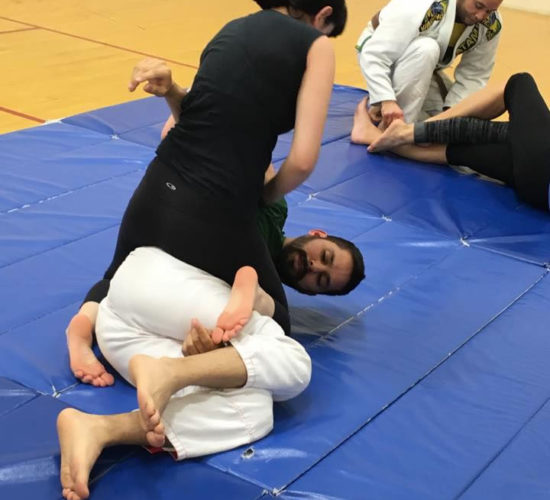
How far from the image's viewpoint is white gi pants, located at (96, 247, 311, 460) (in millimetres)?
1565

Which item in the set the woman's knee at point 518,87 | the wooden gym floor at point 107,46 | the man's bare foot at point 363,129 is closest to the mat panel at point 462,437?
the woman's knee at point 518,87

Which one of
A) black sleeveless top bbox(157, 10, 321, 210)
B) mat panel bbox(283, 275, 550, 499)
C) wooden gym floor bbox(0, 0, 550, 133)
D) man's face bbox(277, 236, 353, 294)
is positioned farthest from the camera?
wooden gym floor bbox(0, 0, 550, 133)

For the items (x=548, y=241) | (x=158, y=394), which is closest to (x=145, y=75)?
(x=158, y=394)

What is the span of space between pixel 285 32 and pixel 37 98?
2379mm

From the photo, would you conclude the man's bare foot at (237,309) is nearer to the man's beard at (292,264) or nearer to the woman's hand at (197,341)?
the woman's hand at (197,341)

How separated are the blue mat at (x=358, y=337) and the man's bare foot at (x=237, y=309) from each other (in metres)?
0.21

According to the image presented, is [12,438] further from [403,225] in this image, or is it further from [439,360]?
[403,225]

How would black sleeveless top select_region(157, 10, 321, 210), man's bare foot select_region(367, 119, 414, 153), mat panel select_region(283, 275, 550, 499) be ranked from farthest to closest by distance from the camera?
man's bare foot select_region(367, 119, 414, 153), black sleeveless top select_region(157, 10, 321, 210), mat panel select_region(283, 275, 550, 499)

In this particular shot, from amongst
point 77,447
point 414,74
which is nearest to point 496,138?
point 414,74

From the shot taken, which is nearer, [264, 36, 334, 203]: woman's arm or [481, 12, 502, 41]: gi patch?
[264, 36, 334, 203]: woman's arm

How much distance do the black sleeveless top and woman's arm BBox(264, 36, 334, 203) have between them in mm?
18

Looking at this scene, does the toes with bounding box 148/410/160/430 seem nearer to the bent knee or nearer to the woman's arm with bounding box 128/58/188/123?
the woman's arm with bounding box 128/58/188/123

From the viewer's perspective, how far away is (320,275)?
201 centimetres

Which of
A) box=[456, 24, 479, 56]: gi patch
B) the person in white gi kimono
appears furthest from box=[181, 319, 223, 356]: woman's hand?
box=[456, 24, 479, 56]: gi patch
